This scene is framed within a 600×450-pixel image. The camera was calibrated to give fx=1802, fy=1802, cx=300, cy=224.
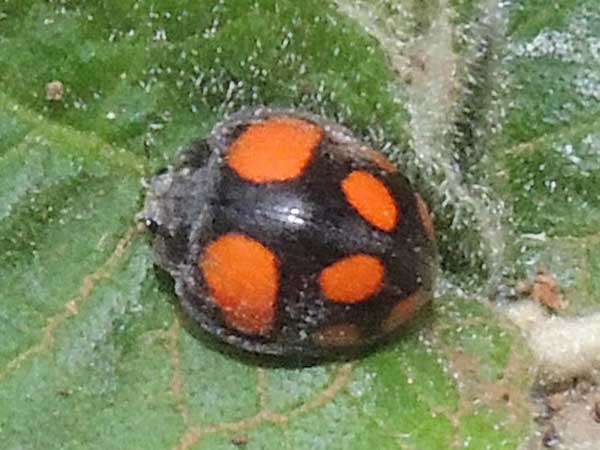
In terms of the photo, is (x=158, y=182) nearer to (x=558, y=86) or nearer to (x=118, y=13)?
(x=118, y=13)

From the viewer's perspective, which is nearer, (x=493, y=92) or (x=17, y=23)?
(x=17, y=23)

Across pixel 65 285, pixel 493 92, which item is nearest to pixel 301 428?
pixel 65 285

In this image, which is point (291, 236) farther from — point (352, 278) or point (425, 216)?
point (425, 216)

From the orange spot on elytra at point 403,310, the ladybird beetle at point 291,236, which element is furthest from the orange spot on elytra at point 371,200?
the orange spot on elytra at point 403,310

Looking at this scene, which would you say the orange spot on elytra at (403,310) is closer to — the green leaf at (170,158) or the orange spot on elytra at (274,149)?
the green leaf at (170,158)

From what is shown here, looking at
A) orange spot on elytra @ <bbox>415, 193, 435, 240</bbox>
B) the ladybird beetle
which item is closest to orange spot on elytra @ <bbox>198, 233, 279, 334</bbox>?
the ladybird beetle

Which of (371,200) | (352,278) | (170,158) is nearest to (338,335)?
(352,278)
